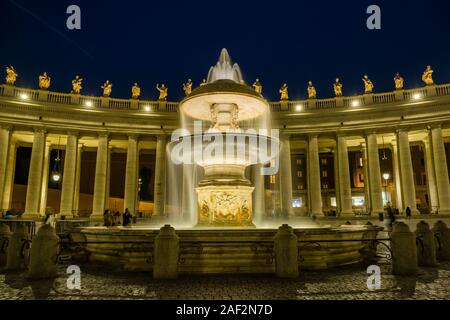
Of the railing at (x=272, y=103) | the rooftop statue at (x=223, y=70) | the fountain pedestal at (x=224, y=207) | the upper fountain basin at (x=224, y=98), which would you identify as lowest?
the fountain pedestal at (x=224, y=207)

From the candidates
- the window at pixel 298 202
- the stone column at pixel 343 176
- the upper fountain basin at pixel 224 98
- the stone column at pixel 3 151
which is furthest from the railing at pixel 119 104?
the window at pixel 298 202

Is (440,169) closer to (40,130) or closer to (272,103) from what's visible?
(272,103)

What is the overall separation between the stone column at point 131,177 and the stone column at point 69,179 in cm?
642

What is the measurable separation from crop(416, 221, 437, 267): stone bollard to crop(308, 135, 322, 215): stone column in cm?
3148

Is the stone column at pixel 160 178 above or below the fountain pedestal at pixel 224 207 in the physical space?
above

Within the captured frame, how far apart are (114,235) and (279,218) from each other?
27.8 meters

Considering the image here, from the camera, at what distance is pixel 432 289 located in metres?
9.27

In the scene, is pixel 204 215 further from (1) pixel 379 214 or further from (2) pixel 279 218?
(1) pixel 379 214

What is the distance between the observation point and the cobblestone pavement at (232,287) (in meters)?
8.51

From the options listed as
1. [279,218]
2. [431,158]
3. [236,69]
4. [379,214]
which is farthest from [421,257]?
[431,158]

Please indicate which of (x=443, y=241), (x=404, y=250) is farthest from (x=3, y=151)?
(x=443, y=241)

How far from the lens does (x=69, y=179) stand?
42.7 m

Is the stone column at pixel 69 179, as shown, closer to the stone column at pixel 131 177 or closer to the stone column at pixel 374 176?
the stone column at pixel 131 177

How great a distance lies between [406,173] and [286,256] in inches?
1508
